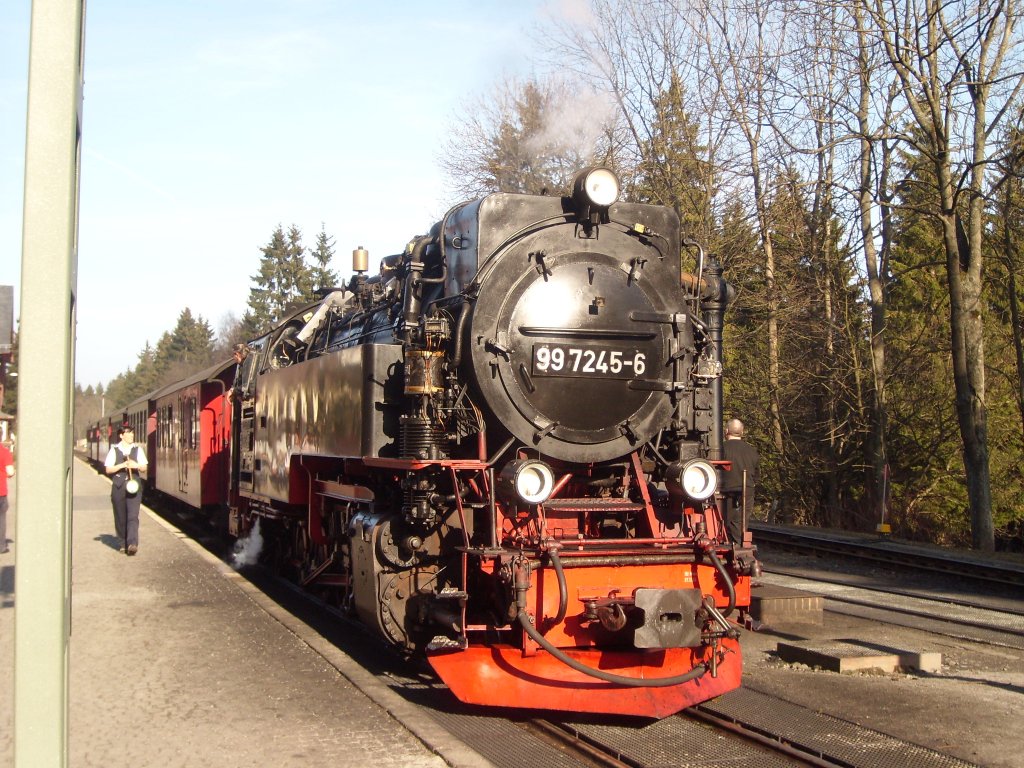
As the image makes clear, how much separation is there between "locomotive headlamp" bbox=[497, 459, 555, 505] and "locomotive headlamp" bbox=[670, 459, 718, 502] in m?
0.92

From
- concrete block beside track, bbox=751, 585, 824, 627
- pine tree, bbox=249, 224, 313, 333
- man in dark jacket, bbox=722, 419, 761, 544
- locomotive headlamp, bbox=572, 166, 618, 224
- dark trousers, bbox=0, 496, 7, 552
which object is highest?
pine tree, bbox=249, 224, 313, 333

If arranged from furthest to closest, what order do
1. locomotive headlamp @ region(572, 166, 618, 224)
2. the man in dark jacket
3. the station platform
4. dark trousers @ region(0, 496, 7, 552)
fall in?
dark trousers @ region(0, 496, 7, 552) < the man in dark jacket < locomotive headlamp @ region(572, 166, 618, 224) < the station platform

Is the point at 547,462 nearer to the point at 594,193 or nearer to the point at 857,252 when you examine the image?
the point at 594,193

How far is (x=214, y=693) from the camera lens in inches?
232

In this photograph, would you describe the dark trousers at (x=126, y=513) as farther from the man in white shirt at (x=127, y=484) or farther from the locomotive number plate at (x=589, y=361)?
the locomotive number plate at (x=589, y=361)

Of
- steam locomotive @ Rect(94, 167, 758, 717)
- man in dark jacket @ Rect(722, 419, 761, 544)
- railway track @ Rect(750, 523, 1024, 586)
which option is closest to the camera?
steam locomotive @ Rect(94, 167, 758, 717)

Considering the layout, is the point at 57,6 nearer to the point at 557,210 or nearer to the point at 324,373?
the point at 557,210

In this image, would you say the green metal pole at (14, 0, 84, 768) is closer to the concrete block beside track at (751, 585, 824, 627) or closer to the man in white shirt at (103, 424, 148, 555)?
the concrete block beside track at (751, 585, 824, 627)

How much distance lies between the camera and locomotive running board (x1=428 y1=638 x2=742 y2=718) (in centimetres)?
545

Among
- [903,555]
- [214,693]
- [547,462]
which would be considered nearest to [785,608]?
[547,462]

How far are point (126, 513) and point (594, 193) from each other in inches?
332

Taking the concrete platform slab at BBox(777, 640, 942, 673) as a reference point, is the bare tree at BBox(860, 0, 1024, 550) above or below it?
above

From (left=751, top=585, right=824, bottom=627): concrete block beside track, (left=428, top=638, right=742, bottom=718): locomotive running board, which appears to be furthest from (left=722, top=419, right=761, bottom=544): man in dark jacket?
(left=428, top=638, right=742, bottom=718): locomotive running board

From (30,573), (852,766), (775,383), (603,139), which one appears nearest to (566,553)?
(852,766)
